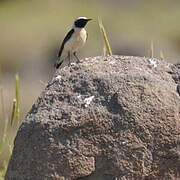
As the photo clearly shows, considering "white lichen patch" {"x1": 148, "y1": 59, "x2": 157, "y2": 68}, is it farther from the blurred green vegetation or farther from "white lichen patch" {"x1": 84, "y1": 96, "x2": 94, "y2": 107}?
the blurred green vegetation

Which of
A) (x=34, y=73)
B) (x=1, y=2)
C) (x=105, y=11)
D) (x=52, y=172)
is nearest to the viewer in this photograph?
(x=52, y=172)

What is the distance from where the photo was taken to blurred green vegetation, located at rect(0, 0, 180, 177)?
71.3ft

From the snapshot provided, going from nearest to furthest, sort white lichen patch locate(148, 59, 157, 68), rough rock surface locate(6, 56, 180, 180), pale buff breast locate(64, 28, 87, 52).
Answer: rough rock surface locate(6, 56, 180, 180) → white lichen patch locate(148, 59, 157, 68) → pale buff breast locate(64, 28, 87, 52)

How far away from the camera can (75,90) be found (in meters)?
6.09

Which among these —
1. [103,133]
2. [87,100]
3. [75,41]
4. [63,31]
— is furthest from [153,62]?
[63,31]

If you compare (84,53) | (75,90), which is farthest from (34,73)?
(75,90)

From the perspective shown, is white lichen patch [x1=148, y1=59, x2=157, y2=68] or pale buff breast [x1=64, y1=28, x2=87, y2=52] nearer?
white lichen patch [x1=148, y1=59, x2=157, y2=68]

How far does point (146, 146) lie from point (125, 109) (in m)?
0.35

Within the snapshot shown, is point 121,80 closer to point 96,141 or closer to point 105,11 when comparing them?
point 96,141

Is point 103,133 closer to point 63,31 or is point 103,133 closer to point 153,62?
point 153,62

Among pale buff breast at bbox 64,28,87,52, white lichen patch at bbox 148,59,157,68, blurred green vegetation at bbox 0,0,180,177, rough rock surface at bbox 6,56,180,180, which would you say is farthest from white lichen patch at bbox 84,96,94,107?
blurred green vegetation at bbox 0,0,180,177

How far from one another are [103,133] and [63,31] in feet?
57.5

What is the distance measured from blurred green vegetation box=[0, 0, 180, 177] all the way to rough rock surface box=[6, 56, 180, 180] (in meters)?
13.1

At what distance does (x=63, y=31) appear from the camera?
23.3 metres
